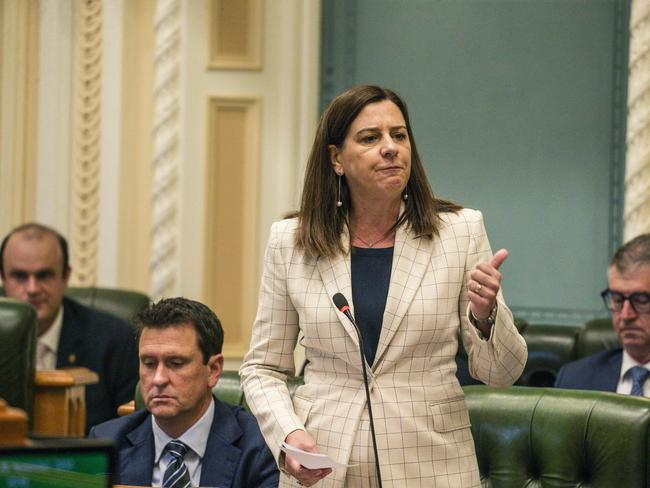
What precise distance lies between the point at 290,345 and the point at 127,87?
3.64m

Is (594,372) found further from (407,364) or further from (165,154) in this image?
(165,154)

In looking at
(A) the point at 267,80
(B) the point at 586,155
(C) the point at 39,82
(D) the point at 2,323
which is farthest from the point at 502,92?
(D) the point at 2,323

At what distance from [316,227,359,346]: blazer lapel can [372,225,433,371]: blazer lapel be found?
0.22ft

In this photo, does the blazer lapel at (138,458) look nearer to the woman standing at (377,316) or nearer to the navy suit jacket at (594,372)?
the woman standing at (377,316)

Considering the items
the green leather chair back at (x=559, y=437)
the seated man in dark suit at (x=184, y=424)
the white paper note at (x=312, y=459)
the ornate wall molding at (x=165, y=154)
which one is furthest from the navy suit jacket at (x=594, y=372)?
the ornate wall molding at (x=165, y=154)

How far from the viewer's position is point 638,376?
12.4 ft

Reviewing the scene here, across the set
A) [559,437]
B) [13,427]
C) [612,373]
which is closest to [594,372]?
[612,373]

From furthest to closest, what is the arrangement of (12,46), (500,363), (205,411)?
(12,46) < (205,411) < (500,363)

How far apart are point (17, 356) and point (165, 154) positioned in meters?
2.21

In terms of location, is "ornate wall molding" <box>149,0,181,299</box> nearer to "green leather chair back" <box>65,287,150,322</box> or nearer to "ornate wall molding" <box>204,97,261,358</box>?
"ornate wall molding" <box>204,97,261,358</box>

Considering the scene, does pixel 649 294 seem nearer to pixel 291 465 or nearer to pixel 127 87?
pixel 291 465

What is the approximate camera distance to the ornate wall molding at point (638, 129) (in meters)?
5.11

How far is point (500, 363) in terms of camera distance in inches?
83.7

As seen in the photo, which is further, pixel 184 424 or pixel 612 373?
pixel 612 373
